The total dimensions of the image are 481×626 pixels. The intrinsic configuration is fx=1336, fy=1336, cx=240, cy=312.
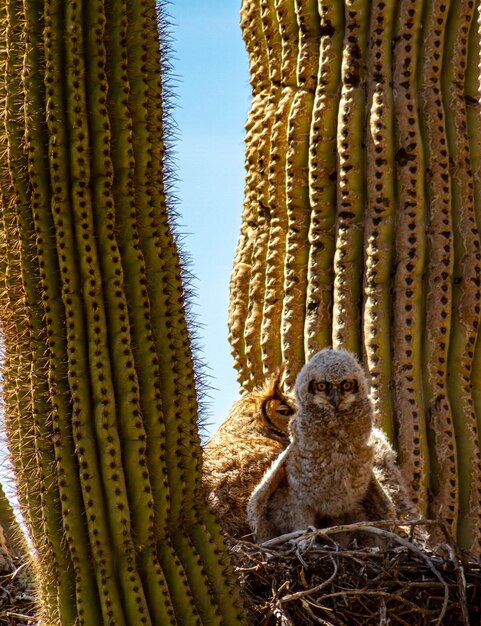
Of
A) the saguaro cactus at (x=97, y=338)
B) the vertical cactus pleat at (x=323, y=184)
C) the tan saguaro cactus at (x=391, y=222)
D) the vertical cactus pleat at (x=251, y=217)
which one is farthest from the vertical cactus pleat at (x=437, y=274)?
the saguaro cactus at (x=97, y=338)

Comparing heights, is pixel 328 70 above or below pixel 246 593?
above

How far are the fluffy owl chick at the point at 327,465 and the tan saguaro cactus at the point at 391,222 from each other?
4.05ft

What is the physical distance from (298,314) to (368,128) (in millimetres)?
1291

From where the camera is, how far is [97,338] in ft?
15.8

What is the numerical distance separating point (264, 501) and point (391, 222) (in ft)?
7.66

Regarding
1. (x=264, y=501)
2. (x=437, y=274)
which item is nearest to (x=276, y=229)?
(x=437, y=274)

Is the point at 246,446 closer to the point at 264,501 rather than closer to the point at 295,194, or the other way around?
the point at 264,501

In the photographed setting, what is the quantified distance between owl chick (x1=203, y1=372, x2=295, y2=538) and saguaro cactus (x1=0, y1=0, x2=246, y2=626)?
111 inches

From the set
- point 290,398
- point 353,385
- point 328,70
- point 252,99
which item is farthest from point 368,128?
point 353,385

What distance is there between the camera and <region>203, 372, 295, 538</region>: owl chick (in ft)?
26.1

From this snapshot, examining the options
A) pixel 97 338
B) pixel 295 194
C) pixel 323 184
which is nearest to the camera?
pixel 97 338

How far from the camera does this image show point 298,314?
Answer: 28.7 ft

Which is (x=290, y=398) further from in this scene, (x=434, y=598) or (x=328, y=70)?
(x=434, y=598)

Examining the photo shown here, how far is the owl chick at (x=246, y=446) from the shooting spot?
7965 mm
